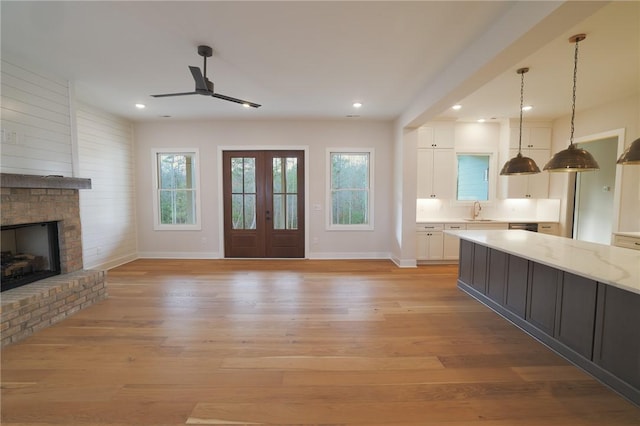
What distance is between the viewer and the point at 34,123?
10.3 ft

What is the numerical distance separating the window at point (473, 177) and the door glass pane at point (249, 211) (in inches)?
173

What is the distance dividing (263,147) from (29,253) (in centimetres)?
383

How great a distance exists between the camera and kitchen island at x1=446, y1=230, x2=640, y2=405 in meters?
1.83

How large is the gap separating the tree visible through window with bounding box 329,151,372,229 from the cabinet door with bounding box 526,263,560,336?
3.32 metres

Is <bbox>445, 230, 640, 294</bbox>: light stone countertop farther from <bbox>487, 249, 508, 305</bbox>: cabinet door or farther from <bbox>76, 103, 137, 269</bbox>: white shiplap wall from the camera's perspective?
<bbox>76, 103, 137, 269</bbox>: white shiplap wall

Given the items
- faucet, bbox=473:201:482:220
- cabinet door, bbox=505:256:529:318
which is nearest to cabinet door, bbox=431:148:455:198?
faucet, bbox=473:201:482:220

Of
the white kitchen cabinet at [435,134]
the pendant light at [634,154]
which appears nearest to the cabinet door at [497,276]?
the pendant light at [634,154]

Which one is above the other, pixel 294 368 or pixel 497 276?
pixel 497 276

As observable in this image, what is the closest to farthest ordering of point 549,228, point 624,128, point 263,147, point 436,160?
point 624,128, point 549,228, point 436,160, point 263,147

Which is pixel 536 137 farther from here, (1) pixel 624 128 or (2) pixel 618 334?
(2) pixel 618 334

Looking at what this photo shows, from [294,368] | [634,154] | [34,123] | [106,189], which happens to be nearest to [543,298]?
[634,154]

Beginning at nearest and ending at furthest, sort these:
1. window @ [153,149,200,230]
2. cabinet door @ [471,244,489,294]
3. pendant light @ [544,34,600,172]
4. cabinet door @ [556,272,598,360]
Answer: cabinet door @ [556,272,598,360], pendant light @ [544,34,600,172], cabinet door @ [471,244,489,294], window @ [153,149,200,230]

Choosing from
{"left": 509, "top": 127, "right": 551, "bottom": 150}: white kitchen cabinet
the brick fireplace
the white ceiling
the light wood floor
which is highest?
the white ceiling

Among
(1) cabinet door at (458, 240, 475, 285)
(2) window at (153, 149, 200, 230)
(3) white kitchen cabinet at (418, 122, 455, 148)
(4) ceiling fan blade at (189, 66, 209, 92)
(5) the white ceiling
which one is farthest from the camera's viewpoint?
(2) window at (153, 149, 200, 230)
